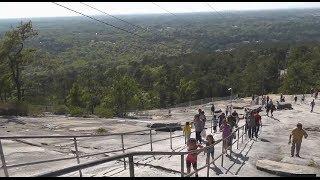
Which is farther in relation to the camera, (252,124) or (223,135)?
(252,124)

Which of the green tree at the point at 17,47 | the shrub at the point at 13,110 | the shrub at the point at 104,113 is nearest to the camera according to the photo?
the shrub at the point at 13,110

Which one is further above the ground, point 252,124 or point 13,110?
point 252,124

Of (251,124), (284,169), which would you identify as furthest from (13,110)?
(284,169)

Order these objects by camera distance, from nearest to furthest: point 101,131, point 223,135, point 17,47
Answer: point 223,135 → point 101,131 → point 17,47

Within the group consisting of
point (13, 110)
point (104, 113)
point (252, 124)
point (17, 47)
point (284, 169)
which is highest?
point (17, 47)

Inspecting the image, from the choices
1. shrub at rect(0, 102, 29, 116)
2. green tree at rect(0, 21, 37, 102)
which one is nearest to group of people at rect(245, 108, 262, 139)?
shrub at rect(0, 102, 29, 116)

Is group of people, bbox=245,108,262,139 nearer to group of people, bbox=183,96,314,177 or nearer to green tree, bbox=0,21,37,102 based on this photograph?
group of people, bbox=183,96,314,177

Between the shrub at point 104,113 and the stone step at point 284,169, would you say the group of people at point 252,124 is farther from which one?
the shrub at point 104,113

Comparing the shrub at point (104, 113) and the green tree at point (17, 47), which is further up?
the green tree at point (17, 47)

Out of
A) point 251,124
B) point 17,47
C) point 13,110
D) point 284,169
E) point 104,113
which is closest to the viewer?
point 284,169

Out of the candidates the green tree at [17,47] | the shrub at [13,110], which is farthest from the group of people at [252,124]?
the green tree at [17,47]

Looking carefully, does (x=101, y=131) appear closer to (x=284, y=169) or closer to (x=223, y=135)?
(x=223, y=135)

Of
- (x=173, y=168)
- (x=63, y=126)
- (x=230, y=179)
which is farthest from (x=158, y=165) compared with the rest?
(x=63, y=126)
